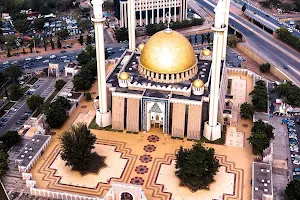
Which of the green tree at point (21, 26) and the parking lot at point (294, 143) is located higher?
the green tree at point (21, 26)

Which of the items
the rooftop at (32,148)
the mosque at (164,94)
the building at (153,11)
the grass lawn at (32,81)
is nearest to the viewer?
the rooftop at (32,148)

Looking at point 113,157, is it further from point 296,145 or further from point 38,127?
point 296,145

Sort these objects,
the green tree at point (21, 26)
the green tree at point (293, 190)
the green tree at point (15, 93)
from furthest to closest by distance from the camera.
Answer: the green tree at point (21, 26) < the green tree at point (15, 93) < the green tree at point (293, 190)

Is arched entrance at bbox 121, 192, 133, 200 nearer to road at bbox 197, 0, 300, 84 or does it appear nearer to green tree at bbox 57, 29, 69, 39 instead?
road at bbox 197, 0, 300, 84

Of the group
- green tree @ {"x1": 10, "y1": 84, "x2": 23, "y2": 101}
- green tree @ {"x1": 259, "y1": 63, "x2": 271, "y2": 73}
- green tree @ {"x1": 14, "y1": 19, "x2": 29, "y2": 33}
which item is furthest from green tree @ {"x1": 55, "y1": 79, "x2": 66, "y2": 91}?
green tree @ {"x1": 259, "y1": 63, "x2": 271, "y2": 73}

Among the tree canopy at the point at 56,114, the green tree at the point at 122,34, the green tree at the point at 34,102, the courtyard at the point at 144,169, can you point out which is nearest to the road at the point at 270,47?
the courtyard at the point at 144,169

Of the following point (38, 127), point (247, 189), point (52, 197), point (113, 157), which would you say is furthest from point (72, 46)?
point (247, 189)

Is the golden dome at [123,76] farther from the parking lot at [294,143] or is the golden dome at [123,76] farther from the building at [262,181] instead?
the parking lot at [294,143]

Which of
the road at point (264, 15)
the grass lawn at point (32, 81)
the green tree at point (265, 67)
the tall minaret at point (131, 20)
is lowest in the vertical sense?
the grass lawn at point (32, 81)
